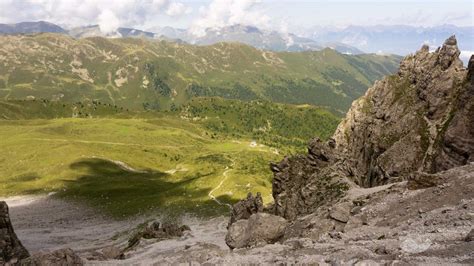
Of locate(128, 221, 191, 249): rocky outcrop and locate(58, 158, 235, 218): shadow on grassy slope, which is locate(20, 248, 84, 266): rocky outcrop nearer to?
locate(128, 221, 191, 249): rocky outcrop

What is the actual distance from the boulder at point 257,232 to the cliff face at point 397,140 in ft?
45.2

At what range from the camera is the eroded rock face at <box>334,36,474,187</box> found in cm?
6178

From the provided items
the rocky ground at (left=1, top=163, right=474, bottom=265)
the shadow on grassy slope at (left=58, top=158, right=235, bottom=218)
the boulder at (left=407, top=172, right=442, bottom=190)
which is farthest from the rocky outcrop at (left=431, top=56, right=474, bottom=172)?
the shadow on grassy slope at (left=58, top=158, right=235, bottom=218)

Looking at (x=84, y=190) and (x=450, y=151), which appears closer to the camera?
(x=450, y=151)

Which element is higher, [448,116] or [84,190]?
[448,116]

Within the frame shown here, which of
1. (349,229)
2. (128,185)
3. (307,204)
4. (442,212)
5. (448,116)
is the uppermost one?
(448,116)

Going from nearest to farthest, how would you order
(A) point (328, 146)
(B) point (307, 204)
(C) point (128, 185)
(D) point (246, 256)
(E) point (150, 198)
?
(D) point (246, 256)
(B) point (307, 204)
(A) point (328, 146)
(E) point (150, 198)
(C) point (128, 185)

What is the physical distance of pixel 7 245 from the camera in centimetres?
5153

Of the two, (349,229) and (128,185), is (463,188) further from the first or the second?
(128,185)

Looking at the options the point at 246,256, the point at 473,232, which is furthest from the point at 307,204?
the point at 473,232

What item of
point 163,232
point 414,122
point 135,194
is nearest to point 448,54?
point 414,122

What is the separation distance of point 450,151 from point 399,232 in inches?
1166

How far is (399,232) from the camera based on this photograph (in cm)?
3728

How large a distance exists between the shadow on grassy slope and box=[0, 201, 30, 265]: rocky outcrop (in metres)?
59.3
